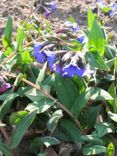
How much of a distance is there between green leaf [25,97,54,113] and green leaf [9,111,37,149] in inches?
1.0

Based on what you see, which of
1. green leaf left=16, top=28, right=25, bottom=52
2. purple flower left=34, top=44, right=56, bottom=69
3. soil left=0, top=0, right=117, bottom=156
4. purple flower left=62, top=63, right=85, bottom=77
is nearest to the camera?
purple flower left=62, top=63, right=85, bottom=77

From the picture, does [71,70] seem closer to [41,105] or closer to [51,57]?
[51,57]

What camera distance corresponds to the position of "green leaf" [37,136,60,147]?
2145 millimetres

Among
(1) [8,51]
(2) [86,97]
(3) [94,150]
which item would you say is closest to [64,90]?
(2) [86,97]

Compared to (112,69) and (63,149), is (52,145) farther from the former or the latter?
(112,69)

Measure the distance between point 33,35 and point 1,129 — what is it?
33.9 inches

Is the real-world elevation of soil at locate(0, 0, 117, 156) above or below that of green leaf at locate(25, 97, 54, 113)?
above

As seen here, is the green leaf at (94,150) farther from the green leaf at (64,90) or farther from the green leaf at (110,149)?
the green leaf at (64,90)

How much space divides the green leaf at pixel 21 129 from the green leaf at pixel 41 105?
26mm

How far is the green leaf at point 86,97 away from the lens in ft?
7.25

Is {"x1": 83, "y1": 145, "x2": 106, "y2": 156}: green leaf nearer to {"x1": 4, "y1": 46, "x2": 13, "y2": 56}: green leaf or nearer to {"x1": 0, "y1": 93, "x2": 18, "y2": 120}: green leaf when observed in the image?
{"x1": 0, "y1": 93, "x2": 18, "y2": 120}: green leaf

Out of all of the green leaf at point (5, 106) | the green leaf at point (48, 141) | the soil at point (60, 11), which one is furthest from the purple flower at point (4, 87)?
the soil at point (60, 11)

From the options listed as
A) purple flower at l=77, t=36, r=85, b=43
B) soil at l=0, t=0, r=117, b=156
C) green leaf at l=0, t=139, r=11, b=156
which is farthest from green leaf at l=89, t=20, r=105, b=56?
soil at l=0, t=0, r=117, b=156

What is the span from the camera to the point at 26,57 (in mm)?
2455
